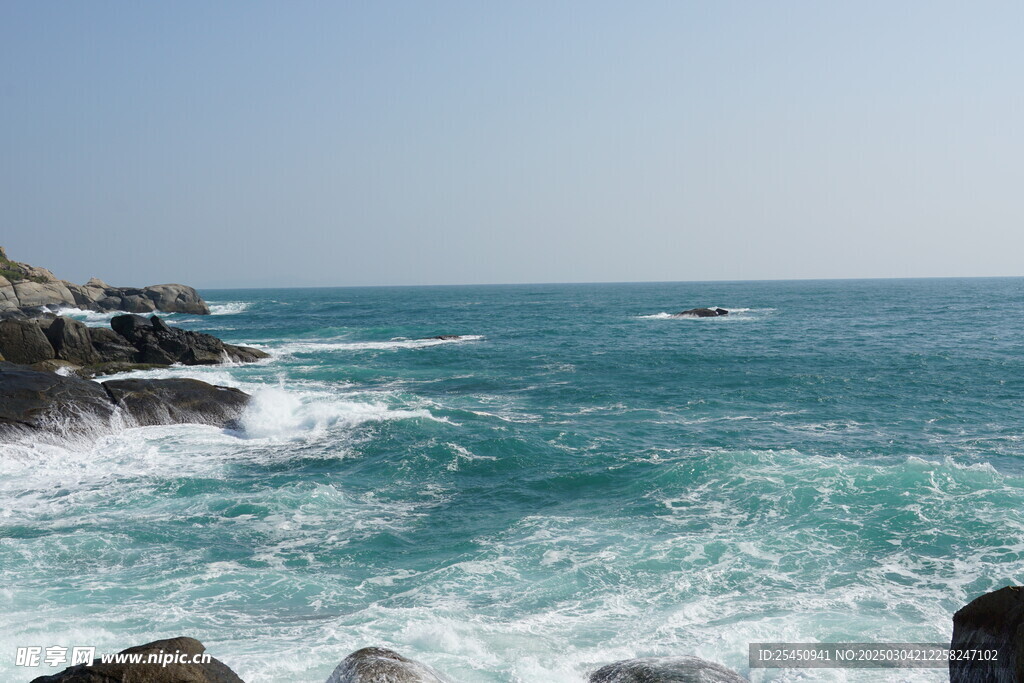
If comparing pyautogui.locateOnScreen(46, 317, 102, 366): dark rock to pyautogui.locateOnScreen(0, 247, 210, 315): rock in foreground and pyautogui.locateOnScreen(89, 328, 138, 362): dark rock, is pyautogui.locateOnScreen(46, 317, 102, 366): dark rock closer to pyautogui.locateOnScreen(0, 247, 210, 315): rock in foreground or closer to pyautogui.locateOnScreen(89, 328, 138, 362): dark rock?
pyautogui.locateOnScreen(89, 328, 138, 362): dark rock

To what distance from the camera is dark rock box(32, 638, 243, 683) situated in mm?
6836

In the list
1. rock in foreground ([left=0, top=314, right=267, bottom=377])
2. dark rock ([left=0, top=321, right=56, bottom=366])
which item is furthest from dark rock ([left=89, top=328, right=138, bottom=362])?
dark rock ([left=0, top=321, right=56, bottom=366])

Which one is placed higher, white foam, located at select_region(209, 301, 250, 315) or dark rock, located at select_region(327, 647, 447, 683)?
white foam, located at select_region(209, 301, 250, 315)

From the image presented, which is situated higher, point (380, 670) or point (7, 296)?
point (7, 296)

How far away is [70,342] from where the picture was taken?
3341cm

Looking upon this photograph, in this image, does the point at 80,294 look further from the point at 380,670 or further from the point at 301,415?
the point at 380,670

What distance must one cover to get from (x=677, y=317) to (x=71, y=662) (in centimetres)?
7003

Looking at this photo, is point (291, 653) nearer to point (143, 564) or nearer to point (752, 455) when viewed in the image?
point (143, 564)

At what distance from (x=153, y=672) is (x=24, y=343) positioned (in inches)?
1204

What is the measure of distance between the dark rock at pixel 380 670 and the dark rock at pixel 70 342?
31293 mm

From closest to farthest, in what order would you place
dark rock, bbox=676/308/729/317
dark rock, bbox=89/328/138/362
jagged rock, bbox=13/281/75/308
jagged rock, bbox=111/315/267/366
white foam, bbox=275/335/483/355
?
1. dark rock, bbox=89/328/138/362
2. jagged rock, bbox=111/315/267/366
3. white foam, bbox=275/335/483/355
4. dark rock, bbox=676/308/729/317
5. jagged rock, bbox=13/281/75/308

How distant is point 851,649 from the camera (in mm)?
10336

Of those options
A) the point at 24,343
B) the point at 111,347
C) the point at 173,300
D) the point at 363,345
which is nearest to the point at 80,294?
the point at 173,300

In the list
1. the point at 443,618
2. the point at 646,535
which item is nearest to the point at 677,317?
the point at 646,535
